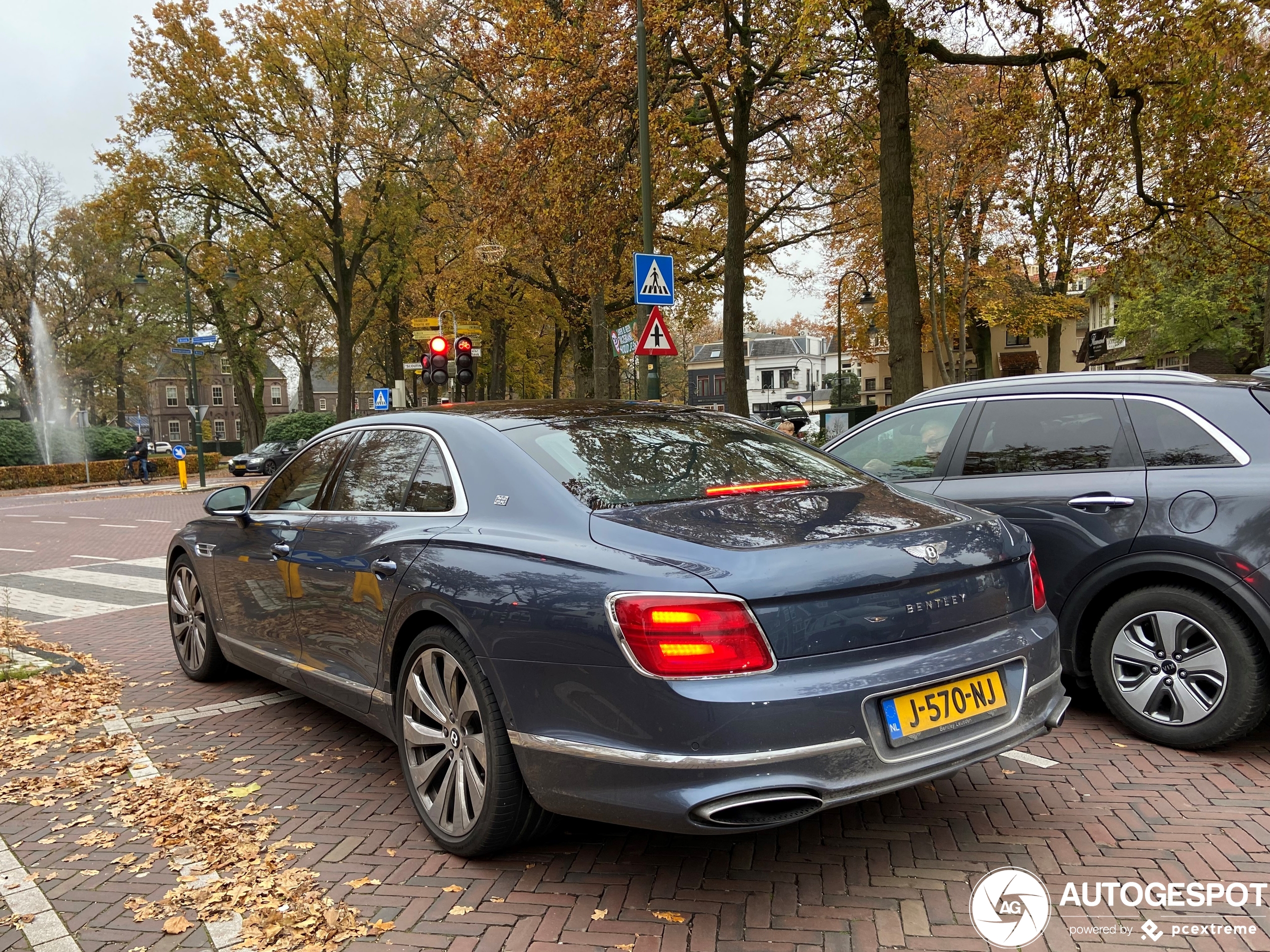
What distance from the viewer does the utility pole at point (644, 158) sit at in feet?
43.8

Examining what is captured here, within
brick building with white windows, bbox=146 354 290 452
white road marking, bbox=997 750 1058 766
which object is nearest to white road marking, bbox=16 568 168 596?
white road marking, bbox=997 750 1058 766

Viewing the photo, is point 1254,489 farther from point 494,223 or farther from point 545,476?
point 494,223

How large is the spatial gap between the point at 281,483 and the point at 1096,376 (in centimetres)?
408

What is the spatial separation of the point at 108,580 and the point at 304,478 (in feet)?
23.3

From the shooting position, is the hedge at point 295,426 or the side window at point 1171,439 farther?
the hedge at point 295,426

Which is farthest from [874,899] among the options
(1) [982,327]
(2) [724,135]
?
(1) [982,327]

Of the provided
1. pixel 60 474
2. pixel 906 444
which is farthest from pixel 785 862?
pixel 60 474

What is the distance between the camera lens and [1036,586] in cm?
312

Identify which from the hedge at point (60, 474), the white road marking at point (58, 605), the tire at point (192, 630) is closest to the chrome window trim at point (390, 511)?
the tire at point (192, 630)

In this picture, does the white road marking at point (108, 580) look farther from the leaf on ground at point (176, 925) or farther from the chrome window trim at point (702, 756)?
the chrome window trim at point (702, 756)

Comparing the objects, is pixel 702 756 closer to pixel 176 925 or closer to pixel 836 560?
pixel 836 560

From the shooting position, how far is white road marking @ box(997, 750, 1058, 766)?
380 cm

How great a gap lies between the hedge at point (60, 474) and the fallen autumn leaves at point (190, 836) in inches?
1212

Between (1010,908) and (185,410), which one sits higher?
(185,410)
